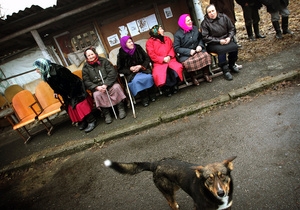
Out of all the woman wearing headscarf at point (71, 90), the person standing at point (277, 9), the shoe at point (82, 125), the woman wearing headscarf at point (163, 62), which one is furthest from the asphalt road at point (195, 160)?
the person standing at point (277, 9)

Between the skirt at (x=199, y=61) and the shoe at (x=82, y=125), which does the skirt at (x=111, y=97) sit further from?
the skirt at (x=199, y=61)

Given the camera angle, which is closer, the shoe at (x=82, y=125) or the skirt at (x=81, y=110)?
the skirt at (x=81, y=110)

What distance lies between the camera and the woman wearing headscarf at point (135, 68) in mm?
5422

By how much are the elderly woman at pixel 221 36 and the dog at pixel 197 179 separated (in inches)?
148

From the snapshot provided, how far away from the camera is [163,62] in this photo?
5.58 metres

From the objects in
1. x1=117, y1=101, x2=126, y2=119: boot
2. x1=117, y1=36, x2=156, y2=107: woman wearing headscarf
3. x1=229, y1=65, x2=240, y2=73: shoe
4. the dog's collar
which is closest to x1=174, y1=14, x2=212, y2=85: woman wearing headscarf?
x1=229, y1=65, x2=240, y2=73: shoe

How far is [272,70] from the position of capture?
16.1ft

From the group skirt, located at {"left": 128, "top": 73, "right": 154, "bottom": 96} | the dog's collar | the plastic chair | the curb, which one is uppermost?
the plastic chair

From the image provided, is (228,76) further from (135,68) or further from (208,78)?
(135,68)

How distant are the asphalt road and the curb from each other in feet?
0.44

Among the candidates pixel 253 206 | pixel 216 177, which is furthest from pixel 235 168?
pixel 216 177

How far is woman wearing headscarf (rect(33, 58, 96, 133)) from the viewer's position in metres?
5.43

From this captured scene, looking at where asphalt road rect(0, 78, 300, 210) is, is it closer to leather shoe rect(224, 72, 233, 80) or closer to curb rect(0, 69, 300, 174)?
curb rect(0, 69, 300, 174)

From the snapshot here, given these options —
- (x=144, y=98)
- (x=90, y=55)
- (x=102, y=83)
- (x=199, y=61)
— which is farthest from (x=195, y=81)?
(x=90, y=55)
